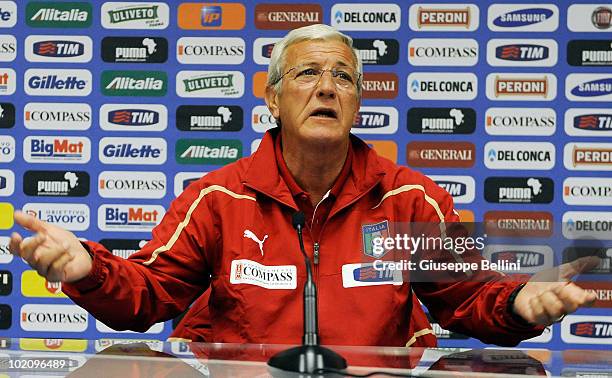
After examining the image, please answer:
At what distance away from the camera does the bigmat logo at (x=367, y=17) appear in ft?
11.2

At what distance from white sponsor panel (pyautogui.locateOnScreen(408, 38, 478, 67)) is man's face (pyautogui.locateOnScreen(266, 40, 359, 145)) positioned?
1532 millimetres

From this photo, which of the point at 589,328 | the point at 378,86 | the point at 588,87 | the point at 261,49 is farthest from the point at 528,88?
the point at 261,49

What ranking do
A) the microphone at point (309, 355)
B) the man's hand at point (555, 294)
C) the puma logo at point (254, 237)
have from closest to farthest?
the microphone at point (309, 355) → the man's hand at point (555, 294) → the puma logo at point (254, 237)

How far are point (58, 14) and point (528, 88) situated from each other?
213 cm

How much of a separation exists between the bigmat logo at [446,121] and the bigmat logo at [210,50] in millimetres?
854

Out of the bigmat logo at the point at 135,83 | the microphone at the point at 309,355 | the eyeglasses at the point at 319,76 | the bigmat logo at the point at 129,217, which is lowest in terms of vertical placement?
the bigmat logo at the point at 129,217

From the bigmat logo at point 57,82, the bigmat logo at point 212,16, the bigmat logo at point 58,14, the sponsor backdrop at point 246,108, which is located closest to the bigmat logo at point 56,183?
the sponsor backdrop at point 246,108

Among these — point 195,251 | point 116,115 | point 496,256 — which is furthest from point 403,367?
point 116,115

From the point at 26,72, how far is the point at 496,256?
2651mm

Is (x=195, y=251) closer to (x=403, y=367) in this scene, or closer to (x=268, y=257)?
(x=268, y=257)

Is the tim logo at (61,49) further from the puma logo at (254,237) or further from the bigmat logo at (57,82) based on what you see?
the puma logo at (254,237)

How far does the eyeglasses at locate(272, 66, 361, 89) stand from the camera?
6.30 feet

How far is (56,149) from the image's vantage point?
3471 mm

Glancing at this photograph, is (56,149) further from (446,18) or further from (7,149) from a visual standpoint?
(446,18)
